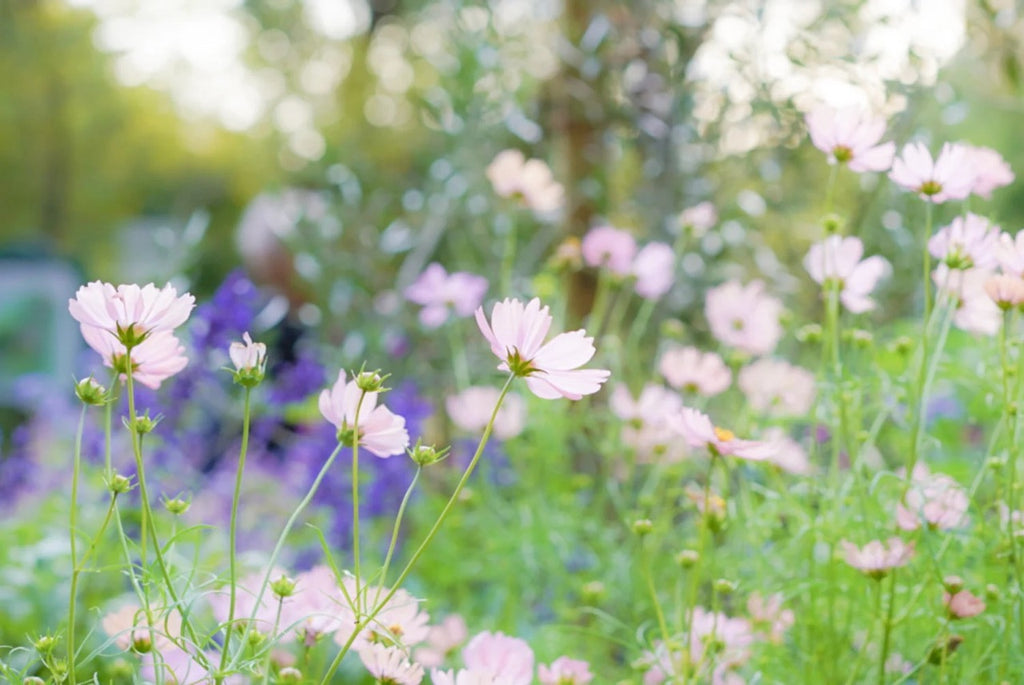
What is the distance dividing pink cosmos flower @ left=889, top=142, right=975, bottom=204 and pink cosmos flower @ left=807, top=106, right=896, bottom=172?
0.03 meters

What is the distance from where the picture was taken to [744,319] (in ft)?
2.77

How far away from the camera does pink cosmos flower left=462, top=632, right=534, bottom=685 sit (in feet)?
1.71

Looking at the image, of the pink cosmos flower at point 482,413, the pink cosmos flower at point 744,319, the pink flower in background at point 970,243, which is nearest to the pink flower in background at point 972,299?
the pink flower in background at point 970,243

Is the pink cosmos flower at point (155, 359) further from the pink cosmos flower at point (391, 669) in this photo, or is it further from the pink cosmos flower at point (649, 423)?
the pink cosmos flower at point (649, 423)

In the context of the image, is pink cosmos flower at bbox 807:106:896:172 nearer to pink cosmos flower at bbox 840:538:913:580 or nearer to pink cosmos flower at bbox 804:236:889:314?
pink cosmos flower at bbox 804:236:889:314

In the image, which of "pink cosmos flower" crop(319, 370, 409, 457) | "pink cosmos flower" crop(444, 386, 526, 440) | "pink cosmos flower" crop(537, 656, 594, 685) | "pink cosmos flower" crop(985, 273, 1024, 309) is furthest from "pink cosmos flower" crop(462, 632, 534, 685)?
"pink cosmos flower" crop(444, 386, 526, 440)

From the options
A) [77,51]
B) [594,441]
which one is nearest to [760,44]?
[594,441]

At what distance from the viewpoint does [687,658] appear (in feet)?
1.72

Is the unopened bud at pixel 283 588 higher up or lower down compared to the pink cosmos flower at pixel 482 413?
higher up

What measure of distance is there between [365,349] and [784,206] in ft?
2.14

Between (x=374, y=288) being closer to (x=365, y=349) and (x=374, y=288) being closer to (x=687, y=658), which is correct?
(x=365, y=349)

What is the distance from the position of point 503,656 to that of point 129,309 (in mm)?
258

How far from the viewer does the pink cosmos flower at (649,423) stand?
0.87 metres

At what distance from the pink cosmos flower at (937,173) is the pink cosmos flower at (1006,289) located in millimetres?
54
